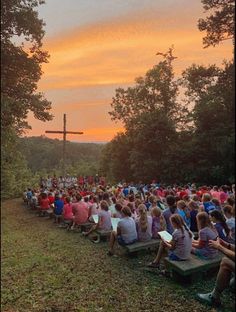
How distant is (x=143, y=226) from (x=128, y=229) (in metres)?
0.44

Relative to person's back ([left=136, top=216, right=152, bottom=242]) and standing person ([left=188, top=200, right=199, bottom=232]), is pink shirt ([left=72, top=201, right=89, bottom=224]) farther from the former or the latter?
standing person ([left=188, top=200, right=199, bottom=232])

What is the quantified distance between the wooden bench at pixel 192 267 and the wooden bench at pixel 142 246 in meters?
1.93

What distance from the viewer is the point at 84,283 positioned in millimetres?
8383

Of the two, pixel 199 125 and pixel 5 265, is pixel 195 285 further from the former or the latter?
pixel 199 125

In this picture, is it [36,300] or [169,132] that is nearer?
[36,300]

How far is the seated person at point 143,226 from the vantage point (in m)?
10.2

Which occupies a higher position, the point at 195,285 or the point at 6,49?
the point at 6,49

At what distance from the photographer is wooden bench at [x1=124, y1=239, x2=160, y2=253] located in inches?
391

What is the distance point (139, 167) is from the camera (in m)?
38.3

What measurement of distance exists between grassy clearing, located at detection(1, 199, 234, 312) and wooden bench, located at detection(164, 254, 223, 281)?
20cm

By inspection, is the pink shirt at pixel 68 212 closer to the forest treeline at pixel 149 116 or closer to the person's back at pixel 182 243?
the forest treeline at pixel 149 116

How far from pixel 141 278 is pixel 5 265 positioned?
4.29 m

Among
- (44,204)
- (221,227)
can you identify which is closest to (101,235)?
(221,227)

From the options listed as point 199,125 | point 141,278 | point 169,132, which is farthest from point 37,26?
point 169,132
